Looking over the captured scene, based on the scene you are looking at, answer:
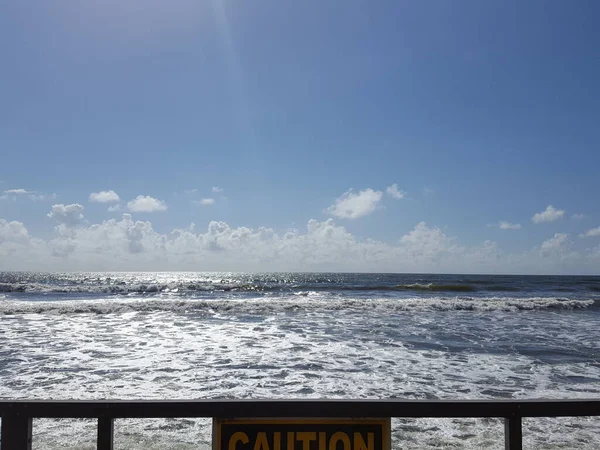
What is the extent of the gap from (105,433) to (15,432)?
1.46 feet

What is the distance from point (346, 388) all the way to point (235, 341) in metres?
5.48

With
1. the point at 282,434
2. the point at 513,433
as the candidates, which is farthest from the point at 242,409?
the point at 513,433

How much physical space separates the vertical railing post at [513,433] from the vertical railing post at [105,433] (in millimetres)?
2147

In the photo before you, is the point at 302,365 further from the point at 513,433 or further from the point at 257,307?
the point at 257,307

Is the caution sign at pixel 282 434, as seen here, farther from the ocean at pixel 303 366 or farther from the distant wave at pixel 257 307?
the distant wave at pixel 257 307

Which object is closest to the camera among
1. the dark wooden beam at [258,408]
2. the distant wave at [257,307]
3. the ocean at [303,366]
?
the dark wooden beam at [258,408]

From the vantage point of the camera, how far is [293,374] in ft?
28.1

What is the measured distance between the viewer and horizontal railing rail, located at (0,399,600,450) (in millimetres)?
2100

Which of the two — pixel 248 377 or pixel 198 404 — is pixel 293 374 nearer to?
pixel 248 377

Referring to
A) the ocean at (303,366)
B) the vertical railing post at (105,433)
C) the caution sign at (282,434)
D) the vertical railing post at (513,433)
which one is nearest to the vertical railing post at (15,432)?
the vertical railing post at (105,433)

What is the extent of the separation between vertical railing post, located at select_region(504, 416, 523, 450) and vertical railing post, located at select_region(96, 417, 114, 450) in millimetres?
2147

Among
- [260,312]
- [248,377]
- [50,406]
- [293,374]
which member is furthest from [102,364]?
[260,312]

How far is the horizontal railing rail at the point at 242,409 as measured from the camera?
6.89ft

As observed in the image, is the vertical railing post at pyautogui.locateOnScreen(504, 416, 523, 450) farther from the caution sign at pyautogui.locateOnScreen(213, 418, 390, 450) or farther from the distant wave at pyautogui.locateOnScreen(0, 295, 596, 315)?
the distant wave at pyautogui.locateOnScreen(0, 295, 596, 315)
